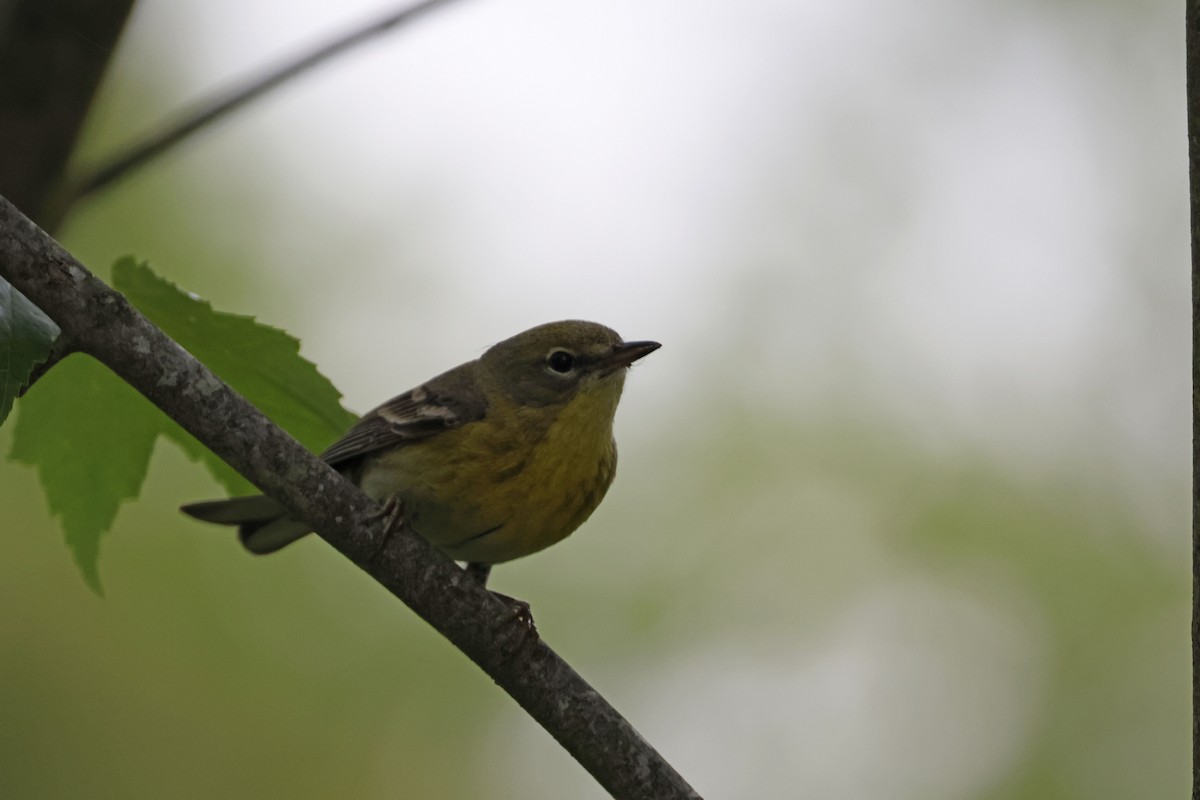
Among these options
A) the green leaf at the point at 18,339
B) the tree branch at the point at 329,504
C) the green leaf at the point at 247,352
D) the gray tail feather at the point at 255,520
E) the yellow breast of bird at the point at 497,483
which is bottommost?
the green leaf at the point at 18,339

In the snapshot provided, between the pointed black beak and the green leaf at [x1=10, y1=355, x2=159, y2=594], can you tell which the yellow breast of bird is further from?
the green leaf at [x1=10, y1=355, x2=159, y2=594]

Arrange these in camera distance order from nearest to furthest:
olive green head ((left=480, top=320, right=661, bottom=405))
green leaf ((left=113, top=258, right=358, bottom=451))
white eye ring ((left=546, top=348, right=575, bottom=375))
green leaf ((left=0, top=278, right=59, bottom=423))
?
green leaf ((left=0, top=278, right=59, bottom=423)) → green leaf ((left=113, top=258, right=358, bottom=451)) → olive green head ((left=480, top=320, right=661, bottom=405)) → white eye ring ((left=546, top=348, right=575, bottom=375))

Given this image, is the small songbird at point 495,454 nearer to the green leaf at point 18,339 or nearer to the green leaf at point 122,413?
the green leaf at point 122,413

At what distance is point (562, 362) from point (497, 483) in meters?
0.86

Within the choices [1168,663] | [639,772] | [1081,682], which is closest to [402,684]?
[1081,682]

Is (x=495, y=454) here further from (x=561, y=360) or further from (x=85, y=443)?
(x=85, y=443)

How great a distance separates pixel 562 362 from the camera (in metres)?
5.37

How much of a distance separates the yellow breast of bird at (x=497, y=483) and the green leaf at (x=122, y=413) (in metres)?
1.22

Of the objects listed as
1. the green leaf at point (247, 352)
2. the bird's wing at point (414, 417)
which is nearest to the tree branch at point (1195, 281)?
the green leaf at point (247, 352)

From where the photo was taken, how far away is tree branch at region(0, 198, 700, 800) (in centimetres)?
254

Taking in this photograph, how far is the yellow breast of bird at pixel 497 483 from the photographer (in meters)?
4.69

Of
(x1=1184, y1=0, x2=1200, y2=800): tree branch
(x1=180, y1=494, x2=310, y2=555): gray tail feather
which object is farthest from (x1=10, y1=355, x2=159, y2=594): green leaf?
(x1=1184, y1=0, x2=1200, y2=800): tree branch

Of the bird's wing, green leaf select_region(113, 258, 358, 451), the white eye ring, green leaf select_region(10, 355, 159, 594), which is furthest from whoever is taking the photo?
the white eye ring

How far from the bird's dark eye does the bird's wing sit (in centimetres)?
35
